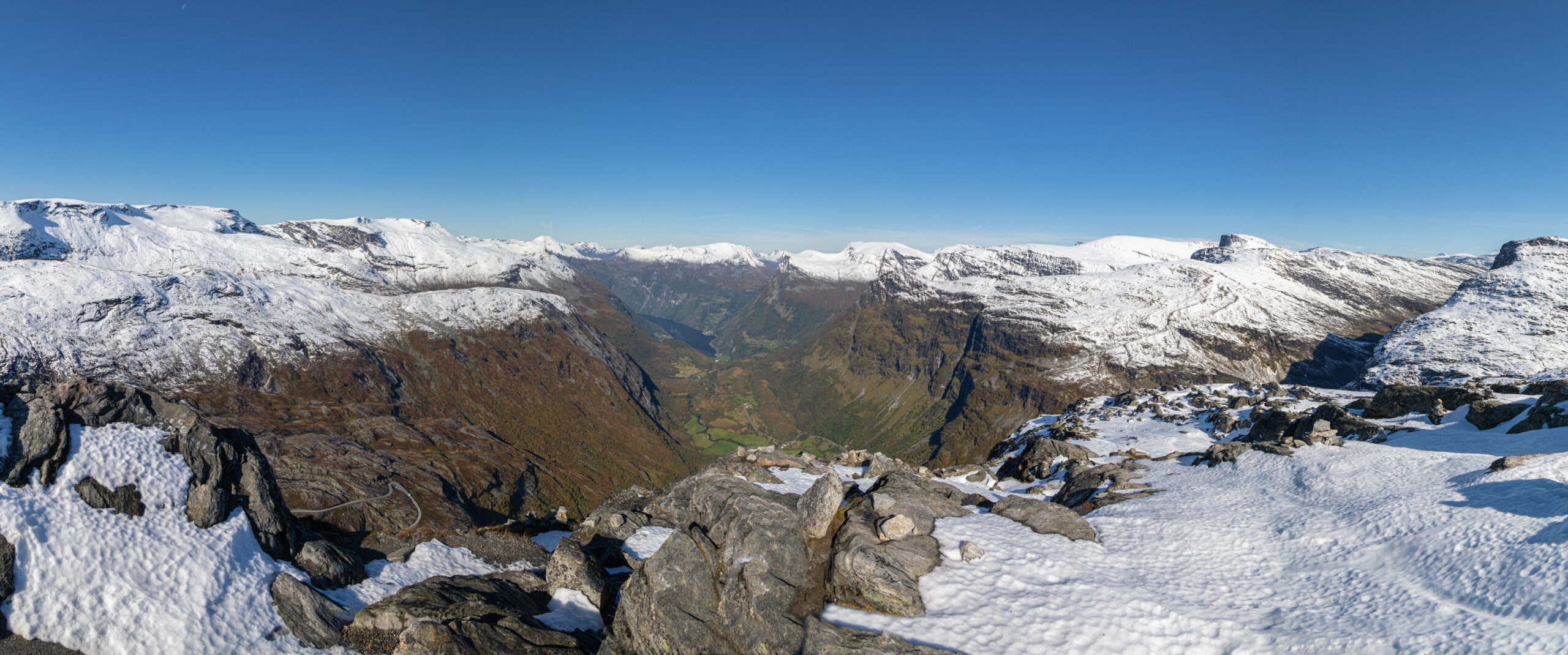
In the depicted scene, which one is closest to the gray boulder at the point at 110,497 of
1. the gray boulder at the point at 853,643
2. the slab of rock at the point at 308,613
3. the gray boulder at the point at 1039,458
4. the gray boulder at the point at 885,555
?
the slab of rock at the point at 308,613

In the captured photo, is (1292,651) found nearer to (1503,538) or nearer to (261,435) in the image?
(1503,538)

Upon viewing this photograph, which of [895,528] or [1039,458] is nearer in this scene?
[895,528]

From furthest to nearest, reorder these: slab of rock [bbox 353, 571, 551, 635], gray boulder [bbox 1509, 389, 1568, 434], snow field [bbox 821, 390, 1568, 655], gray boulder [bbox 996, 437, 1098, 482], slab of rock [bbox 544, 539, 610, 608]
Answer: gray boulder [bbox 996, 437, 1098, 482] → gray boulder [bbox 1509, 389, 1568, 434] → slab of rock [bbox 544, 539, 610, 608] → slab of rock [bbox 353, 571, 551, 635] → snow field [bbox 821, 390, 1568, 655]

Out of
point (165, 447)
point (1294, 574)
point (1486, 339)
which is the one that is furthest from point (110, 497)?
point (1486, 339)

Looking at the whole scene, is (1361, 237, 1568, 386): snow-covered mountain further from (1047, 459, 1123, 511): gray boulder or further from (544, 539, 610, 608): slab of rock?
(544, 539, 610, 608): slab of rock

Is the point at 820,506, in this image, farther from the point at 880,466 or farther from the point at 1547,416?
the point at 1547,416

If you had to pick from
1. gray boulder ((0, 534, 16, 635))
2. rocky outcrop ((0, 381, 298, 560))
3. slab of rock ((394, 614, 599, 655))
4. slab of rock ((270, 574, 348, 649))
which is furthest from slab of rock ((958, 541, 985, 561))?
gray boulder ((0, 534, 16, 635))
